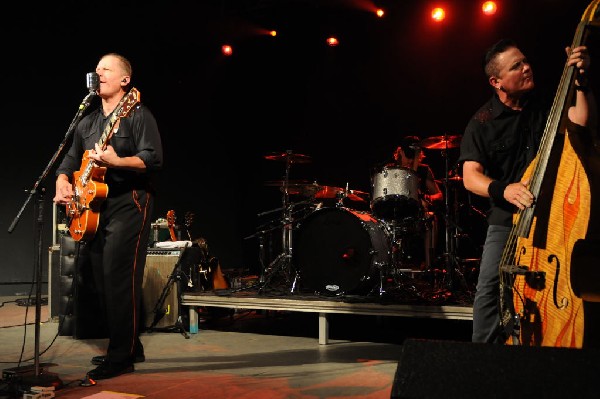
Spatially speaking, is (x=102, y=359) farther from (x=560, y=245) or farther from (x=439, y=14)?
(x=439, y=14)

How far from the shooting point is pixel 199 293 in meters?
6.08

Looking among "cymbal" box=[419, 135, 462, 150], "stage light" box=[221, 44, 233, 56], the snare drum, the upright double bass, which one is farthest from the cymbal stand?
the upright double bass

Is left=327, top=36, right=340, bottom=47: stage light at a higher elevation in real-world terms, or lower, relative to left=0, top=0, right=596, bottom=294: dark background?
higher

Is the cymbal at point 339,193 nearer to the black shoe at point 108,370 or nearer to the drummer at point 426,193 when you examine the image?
the drummer at point 426,193

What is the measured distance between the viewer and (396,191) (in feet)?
21.1

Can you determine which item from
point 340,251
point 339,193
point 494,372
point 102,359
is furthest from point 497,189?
point 339,193

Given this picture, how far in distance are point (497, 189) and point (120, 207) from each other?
2.46 meters

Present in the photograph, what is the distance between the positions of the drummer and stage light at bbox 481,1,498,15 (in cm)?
243

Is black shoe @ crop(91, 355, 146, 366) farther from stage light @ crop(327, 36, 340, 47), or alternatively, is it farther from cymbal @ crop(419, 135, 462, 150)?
stage light @ crop(327, 36, 340, 47)

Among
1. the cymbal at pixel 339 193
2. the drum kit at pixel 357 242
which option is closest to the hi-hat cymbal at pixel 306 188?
the cymbal at pixel 339 193

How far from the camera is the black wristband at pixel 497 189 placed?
104 inches

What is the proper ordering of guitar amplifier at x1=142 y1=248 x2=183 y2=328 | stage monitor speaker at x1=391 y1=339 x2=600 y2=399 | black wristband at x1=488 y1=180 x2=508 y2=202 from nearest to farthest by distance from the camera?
stage monitor speaker at x1=391 y1=339 x2=600 y2=399, black wristband at x1=488 y1=180 x2=508 y2=202, guitar amplifier at x1=142 y1=248 x2=183 y2=328

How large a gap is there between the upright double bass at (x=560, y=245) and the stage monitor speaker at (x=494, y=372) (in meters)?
0.84

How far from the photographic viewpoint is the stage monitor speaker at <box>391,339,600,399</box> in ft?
4.27
